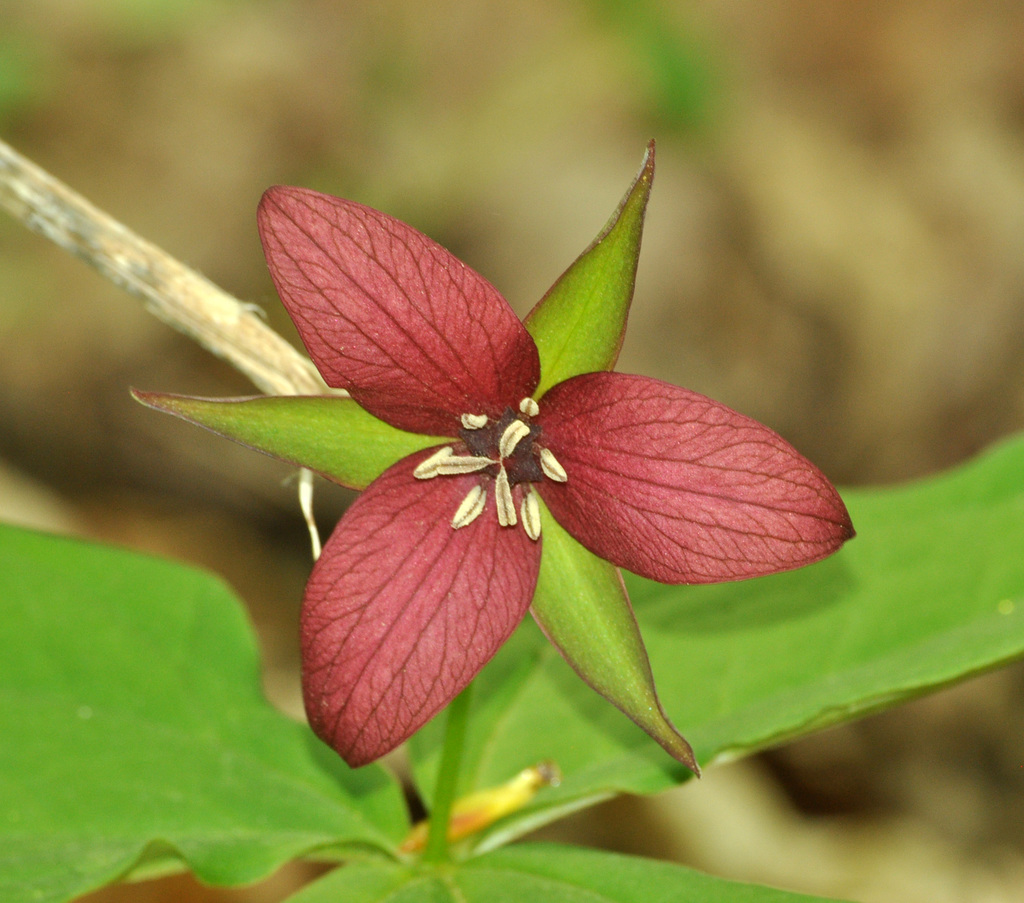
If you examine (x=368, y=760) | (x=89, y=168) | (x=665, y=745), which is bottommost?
(x=89, y=168)

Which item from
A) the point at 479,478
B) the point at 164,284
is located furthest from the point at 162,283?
the point at 479,478

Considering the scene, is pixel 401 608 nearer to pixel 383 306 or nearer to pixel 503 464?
pixel 503 464

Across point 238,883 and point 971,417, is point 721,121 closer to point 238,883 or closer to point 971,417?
point 971,417

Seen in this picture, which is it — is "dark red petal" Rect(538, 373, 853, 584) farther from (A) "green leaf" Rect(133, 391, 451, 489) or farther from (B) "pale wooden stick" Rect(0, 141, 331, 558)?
(B) "pale wooden stick" Rect(0, 141, 331, 558)

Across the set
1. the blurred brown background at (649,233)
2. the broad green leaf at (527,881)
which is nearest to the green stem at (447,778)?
the broad green leaf at (527,881)

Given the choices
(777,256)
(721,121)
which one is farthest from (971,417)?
(721,121)

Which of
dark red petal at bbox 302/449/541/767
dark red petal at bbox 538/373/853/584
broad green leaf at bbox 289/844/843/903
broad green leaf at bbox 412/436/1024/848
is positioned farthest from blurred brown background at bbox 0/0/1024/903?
dark red petal at bbox 538/373/853/584
